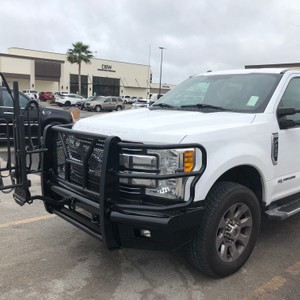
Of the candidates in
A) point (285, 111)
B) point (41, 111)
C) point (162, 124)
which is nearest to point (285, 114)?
point (285, 111)

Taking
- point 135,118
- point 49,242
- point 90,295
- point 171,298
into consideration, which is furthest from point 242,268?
point 49,242

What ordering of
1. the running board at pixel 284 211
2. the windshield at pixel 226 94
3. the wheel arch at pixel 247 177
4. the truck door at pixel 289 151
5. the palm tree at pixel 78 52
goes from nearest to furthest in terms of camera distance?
the wheel arch at pixel 247 177, the running board at pixel 284 211, the truck door at pixel 289 151, the windshield at pixel 226 94, the palm tree at pixel 78 52

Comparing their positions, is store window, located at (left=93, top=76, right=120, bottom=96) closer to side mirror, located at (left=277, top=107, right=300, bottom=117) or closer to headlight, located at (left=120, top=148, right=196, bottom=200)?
side mirror, located at (left=277, top=107, right=300, bottom=117)

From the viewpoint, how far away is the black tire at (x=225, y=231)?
10.8 feet

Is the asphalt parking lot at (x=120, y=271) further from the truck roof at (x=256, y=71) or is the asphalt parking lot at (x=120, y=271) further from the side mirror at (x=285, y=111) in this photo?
the truck roof at (x=256, y=71)

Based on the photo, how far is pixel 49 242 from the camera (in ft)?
14.3

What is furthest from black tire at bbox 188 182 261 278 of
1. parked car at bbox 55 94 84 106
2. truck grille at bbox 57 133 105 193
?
parked car at bbox 55 94 84 106

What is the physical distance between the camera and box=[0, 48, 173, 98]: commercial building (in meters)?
66.1

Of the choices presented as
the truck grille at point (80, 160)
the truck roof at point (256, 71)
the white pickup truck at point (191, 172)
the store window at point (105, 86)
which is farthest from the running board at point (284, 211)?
the store window at point (105, 86)

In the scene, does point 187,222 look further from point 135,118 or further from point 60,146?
point 60,146

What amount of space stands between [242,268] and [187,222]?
1.03m

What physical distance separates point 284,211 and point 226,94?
143 centimetres

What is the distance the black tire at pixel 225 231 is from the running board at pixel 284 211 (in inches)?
9.6

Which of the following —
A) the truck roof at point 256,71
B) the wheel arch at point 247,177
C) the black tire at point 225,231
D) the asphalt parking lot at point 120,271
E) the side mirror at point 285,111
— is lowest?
the asphalt parking lot at point 120,271
